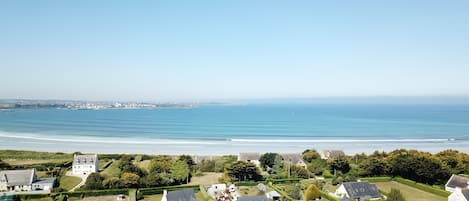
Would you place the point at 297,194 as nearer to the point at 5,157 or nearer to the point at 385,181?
the point at 385,181

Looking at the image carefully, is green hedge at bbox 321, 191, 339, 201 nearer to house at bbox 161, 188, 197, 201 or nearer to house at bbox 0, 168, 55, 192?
house at bbox 161, 188, 197, 201

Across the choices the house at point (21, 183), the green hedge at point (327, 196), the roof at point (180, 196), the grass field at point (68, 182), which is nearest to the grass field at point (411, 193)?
the green hedge at point (327, 196)

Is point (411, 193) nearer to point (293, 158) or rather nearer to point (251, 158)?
point (293, 158)

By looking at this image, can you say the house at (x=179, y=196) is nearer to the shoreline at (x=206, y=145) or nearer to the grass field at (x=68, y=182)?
the grass field at (x=68, y=182)

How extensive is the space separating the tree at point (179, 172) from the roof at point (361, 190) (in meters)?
14.0

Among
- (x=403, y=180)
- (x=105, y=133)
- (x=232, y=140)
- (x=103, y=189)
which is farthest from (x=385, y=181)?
(x=105, y=133)

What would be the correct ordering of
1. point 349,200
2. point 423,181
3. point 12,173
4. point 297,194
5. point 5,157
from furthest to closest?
point 5,157
point 423,181
point 12,173
point 297,194
point 349,200

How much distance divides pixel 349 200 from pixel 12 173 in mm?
27318

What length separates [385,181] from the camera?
3462cm

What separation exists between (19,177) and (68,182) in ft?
14.1

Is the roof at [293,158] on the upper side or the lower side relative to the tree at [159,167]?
lower

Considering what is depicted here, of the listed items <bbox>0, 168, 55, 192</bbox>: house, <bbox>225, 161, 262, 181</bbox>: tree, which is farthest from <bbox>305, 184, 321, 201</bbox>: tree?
<bbox>0, 168, 55, 192</bbox>: house

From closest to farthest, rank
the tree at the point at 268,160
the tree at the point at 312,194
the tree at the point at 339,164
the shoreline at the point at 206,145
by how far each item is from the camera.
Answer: the tree at the point at 312,194 → the tree at the point at 339,164 → the tree at the point at 268,160 → the shoreline at the point at 206,145

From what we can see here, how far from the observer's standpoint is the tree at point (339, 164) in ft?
121
